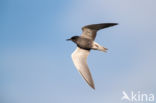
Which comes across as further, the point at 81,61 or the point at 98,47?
the point at 81,61

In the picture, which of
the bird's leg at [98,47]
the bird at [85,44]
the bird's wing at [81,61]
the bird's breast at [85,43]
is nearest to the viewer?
the bird's wing at [81,61]

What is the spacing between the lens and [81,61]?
66.2 ft

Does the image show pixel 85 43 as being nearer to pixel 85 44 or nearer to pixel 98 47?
pixel 85 44

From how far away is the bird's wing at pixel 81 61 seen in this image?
737 inches

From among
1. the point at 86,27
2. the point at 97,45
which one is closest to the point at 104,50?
the point at 97,45

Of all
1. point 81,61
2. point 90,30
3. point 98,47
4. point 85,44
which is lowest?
point 81,61

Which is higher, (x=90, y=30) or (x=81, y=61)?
(x=90, y=30)

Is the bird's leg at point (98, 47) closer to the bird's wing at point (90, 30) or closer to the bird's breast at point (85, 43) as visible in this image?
the bird's breast at point (85, 43)

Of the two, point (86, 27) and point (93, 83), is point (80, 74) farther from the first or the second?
point (86, 27)

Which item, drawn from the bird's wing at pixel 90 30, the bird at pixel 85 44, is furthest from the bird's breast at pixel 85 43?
the bird's wing at pixel 90 30

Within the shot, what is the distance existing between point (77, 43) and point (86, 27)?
1.10 m

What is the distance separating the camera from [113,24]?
19344 millimetres

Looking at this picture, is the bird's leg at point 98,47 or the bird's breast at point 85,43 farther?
the bird's breast at point 85,43

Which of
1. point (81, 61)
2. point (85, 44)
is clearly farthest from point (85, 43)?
point (81, 61)
